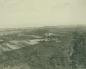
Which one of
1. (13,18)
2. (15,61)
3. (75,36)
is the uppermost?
(13,18)

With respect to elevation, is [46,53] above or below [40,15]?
below

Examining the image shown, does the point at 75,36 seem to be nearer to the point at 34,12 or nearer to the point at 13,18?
the point at 34,12

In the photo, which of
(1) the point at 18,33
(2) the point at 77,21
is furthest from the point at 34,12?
(2) the point at 77,21

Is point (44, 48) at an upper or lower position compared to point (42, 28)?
lower

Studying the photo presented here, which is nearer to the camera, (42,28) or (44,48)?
(44,48)

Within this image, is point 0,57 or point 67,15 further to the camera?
point 67,15

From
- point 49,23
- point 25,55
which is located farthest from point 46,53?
point 49,23

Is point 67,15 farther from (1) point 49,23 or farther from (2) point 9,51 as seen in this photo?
(2) point 9,51
